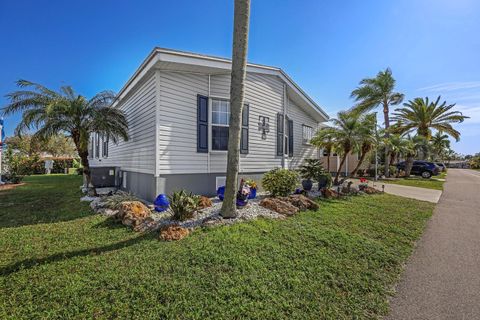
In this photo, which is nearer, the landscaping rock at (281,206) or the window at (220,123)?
the landscaping rock at (281,206)

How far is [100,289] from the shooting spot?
2734mm

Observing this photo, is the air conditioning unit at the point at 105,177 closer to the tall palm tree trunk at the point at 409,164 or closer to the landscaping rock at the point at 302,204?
the landscaping rock at the point at 302,204

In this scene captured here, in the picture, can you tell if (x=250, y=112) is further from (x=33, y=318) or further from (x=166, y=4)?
(x=33, y=318)

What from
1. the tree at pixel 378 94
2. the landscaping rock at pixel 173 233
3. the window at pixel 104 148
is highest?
the tree at pixel 378 94

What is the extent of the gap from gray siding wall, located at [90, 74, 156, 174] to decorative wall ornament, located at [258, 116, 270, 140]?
4.11m

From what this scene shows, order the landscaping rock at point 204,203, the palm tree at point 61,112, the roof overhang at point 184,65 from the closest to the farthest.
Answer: the landscaping rock at point 204,203, the roof overhang at point 184,65, the palm tree at point 61,112

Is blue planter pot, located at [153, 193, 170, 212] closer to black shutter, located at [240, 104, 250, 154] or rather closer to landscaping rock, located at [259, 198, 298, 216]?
landscaping rock, located at [259, 198, 298, 216]

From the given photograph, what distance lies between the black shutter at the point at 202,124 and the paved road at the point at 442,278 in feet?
19.7

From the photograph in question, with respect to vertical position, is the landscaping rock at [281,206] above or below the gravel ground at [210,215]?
above

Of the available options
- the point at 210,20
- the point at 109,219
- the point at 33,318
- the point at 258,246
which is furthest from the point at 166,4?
the point at 33,318

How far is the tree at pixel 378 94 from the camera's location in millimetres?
20031

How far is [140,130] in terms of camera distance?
318 inches

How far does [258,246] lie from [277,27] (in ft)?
28.4

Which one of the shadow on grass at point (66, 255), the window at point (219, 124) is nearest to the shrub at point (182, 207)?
the shadow on grass at point (66, 255)
